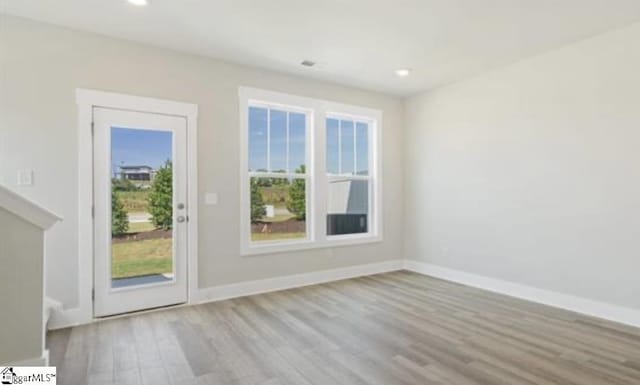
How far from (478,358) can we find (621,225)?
2.10 meters

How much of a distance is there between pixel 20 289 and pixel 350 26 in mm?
3317

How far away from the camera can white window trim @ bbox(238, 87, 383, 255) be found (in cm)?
439

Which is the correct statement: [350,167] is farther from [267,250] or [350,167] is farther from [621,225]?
[621,225]

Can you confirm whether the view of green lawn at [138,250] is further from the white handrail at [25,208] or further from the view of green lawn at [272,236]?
the white handrail at [25,208]

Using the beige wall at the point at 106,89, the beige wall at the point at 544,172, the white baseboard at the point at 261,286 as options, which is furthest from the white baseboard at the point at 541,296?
the beige wall at the point at 106,89

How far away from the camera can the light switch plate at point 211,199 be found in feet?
13.5

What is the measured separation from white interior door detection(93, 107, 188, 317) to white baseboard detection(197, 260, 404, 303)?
1.22 feet

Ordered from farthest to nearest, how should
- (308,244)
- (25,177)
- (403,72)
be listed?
(308,244) < (403,72) < (25,177)

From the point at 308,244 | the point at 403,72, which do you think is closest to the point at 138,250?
the point at 308,244

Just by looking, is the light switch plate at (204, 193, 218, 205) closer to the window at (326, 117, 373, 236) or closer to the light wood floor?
the light wood floor

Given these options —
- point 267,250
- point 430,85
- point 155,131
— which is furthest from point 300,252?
point 430,85

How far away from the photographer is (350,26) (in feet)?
11.1

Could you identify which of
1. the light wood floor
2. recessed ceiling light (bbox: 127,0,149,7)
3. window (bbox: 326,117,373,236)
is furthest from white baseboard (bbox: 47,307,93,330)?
window (bbox: 326,117,373,236)

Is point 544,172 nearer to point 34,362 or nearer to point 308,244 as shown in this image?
point 308,244
